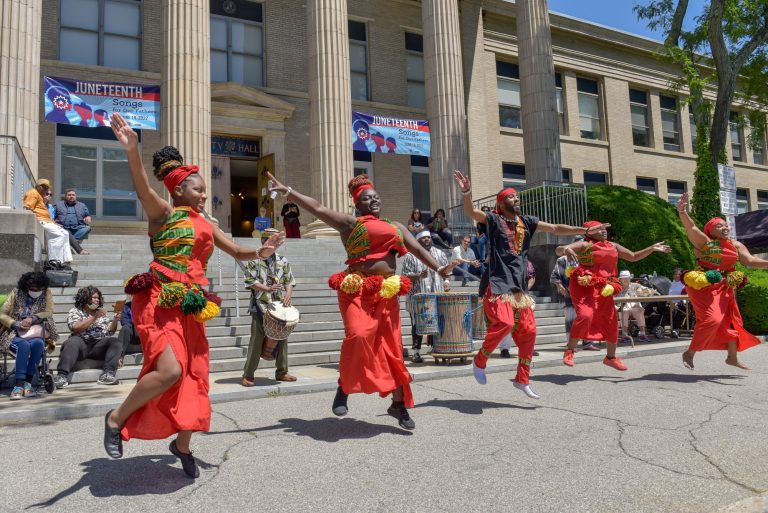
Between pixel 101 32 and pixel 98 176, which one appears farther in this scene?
pixel 101 32

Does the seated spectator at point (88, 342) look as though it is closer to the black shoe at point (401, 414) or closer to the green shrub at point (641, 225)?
the black shoe at point (401, 414)

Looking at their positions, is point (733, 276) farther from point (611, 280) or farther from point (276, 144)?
point (276, 144)

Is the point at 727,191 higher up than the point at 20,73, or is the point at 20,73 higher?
the point at 20,73

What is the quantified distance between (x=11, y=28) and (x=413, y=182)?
1445 cm

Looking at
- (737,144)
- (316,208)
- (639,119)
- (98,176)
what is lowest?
(316,208)

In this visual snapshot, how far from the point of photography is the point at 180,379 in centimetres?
401

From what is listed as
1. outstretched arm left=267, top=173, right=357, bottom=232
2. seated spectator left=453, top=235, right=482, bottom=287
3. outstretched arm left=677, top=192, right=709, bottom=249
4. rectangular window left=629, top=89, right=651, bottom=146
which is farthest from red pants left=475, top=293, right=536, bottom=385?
rectangular window left=629, top=89, right=651, bottom=146

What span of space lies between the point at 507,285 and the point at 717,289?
3454mm

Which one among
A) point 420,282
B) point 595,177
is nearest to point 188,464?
point 420,282

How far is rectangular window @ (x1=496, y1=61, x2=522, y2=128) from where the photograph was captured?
27000mm

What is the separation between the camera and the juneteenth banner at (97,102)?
53.8ft

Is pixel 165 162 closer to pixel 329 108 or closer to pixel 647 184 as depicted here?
pixel 329 108

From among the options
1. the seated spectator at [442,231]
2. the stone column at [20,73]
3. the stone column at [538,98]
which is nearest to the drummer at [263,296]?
the stone column at [20,73]

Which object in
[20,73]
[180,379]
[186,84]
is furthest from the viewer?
[186,84]
